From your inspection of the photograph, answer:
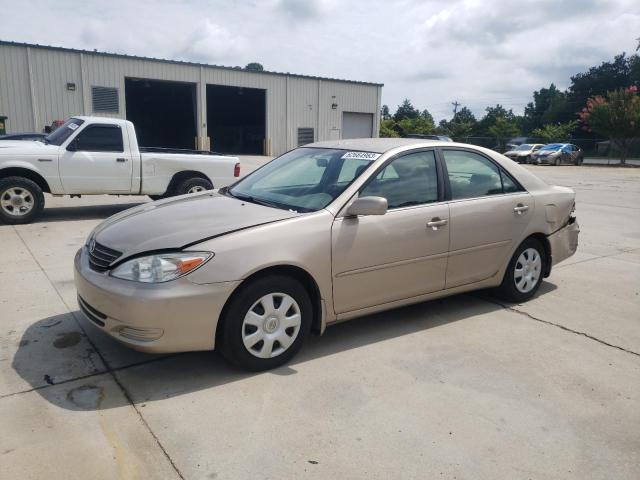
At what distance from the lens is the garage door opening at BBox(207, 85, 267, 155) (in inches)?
1411

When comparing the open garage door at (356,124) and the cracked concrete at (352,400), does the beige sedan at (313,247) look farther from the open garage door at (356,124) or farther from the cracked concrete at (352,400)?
the open garage door at (356,124)

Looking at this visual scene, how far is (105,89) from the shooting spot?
26312mm

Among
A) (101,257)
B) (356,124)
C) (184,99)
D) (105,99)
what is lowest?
(101,257)

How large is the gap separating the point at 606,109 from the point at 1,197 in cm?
3783

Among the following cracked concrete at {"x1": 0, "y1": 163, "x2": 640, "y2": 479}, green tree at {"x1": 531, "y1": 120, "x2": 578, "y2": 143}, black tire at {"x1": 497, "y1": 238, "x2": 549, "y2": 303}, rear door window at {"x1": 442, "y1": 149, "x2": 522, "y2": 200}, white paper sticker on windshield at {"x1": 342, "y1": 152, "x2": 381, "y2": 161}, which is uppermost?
green tree at {"x1": 531, "y1": 120, "x2": 578, "y2": 143}

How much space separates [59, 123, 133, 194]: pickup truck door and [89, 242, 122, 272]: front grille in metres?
5.74

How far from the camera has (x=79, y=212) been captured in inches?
398

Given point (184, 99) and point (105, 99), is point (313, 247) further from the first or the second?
point (184, 99)

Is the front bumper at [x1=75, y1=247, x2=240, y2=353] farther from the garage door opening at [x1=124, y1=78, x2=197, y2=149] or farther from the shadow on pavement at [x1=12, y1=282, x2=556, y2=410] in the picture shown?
the garage door opening at [x1=124, y1=78, x2=197, y2=149]

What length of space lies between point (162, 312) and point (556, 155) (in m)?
36.2

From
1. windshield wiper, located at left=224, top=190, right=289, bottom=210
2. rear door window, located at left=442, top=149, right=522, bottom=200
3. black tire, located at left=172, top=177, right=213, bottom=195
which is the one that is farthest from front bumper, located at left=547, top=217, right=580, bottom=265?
black tire, located at left=172, top=177, right=213, bottom=195

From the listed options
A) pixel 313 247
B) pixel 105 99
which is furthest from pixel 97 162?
pixel 105 99

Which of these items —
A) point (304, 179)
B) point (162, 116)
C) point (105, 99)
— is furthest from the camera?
point (162, 116)

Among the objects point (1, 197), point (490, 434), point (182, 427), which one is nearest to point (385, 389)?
point (490, 434)
